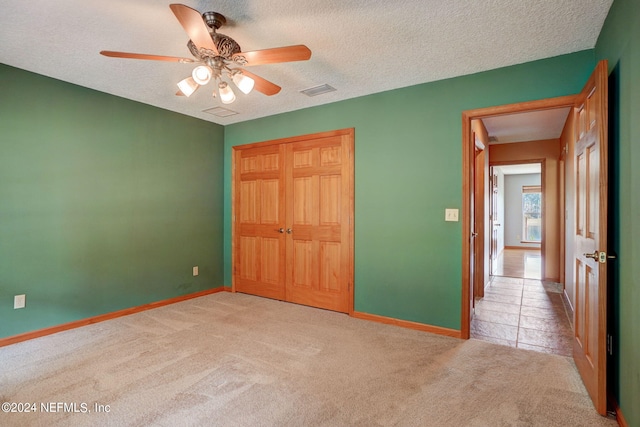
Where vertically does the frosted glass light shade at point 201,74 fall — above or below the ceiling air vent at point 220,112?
below

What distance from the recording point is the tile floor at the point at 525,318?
2.99 meters

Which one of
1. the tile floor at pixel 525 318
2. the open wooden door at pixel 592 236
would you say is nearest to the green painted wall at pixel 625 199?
the open wooden door at pixel 592 236

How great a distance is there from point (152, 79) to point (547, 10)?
3.24 meters

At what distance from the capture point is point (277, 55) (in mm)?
2021

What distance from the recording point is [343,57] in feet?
8.87

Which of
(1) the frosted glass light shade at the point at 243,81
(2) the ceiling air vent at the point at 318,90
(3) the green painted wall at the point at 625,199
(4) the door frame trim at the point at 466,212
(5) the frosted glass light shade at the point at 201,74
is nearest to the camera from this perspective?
(3) the green painted wall at the point at 625,199

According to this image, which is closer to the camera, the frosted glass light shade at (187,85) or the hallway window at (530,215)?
the frosted glass light shade at (187,85)

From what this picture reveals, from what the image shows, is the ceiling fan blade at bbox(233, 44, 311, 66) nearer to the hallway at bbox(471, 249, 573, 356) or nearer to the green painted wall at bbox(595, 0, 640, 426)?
the green painted wall at bbox(595, 0, 640, 426)

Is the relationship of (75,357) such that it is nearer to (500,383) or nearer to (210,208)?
(210,208)

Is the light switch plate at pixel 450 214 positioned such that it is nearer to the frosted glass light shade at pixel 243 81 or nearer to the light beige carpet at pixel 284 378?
the light beige carpet at pixel 284 378

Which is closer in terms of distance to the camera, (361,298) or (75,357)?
(75,357)

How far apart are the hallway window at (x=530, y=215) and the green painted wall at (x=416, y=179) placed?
30.0 ft

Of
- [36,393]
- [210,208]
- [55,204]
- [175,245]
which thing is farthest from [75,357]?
[210,208]

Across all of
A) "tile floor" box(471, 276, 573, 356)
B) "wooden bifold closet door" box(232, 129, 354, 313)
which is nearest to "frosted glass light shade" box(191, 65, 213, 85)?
"wooden bifold closet door" box(232, 129, 354, 313)
